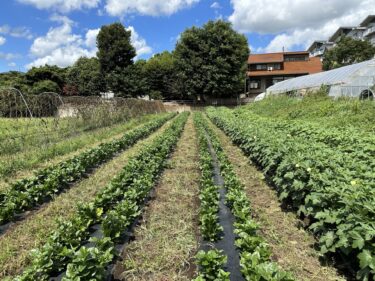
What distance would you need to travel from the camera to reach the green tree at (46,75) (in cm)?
3666

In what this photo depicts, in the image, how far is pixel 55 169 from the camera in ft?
21.4

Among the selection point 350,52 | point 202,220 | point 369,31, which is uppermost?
point 369,31

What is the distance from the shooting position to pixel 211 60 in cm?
3706

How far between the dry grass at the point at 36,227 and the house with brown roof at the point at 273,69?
159 ft

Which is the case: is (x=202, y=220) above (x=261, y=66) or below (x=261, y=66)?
below

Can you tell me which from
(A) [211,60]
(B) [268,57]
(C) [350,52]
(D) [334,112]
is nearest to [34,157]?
(D) [334,112]

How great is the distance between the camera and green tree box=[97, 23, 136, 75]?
1495 inches

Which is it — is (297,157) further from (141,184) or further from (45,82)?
(45,82)

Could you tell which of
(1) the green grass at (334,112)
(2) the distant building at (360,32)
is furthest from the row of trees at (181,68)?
(2) the distant building at (360,32)

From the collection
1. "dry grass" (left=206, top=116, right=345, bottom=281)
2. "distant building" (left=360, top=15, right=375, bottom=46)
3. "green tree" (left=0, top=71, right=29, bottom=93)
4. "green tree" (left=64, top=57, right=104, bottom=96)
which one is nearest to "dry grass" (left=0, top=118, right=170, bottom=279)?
"dry grass" (left=206, top=116, right=345, bottom=281)

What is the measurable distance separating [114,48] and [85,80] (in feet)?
19.3

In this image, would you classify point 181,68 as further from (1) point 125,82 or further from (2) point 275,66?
A: (2) point 275,66

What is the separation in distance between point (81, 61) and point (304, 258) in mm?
44774

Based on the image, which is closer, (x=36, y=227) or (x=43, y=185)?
→ (x=36, y=227)
